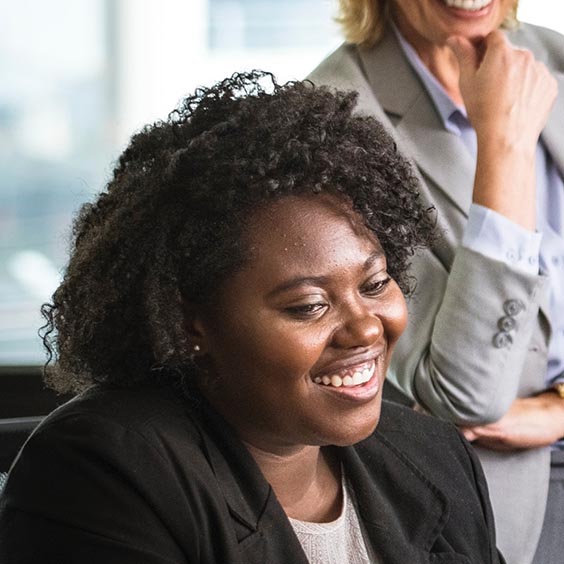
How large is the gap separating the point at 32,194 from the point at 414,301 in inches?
162

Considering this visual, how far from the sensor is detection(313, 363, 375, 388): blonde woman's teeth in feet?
4.96

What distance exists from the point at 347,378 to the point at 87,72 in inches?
177

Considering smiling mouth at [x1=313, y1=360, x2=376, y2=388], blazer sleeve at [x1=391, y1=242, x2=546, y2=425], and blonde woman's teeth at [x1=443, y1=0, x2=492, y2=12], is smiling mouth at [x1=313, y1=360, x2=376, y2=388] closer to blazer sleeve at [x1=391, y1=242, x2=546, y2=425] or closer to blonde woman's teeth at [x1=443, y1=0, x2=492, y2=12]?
blazer sleeve at [x1=391, y1=242, x2=546, y2=425]

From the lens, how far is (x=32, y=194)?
19.6 feet

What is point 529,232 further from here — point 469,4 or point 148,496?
point 148,496

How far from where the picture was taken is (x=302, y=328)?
58.2 inches

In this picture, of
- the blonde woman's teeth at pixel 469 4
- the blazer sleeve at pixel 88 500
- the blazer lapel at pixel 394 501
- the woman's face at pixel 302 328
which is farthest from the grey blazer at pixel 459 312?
the blazer sleeve at pixel 88 500

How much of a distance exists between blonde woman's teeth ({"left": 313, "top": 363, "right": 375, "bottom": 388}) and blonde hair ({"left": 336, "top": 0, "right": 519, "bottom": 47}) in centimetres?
92

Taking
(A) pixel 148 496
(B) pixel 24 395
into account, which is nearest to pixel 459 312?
(A) pixel 148 496

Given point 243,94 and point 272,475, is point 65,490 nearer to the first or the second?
point 272,475

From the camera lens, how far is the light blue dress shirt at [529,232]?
2.04 m

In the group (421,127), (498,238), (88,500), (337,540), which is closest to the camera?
(88,500)

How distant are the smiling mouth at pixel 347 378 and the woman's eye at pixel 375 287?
0.29 feet

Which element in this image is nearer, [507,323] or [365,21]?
[507,323]
